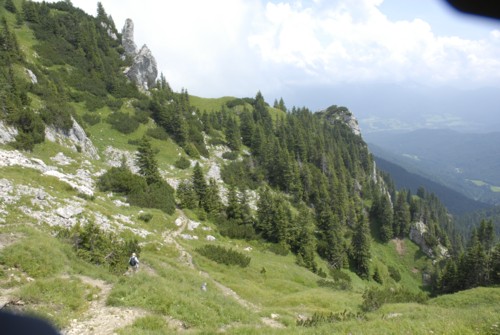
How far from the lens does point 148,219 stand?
32406 mm

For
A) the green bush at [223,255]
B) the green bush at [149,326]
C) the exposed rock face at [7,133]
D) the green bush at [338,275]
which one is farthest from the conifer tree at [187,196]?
the green bush at [149,326]

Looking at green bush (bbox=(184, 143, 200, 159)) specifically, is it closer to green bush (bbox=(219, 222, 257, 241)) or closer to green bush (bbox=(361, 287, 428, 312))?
green bush (bbox=(219, 222, 257, 241))

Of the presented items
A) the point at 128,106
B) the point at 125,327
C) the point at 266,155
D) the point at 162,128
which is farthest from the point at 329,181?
the point at 125,327

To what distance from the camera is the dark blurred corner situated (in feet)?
12.6

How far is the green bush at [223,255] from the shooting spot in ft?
103

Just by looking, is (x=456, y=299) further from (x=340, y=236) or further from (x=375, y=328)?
(x=340, y=236)

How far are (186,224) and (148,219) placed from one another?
21.4 ft

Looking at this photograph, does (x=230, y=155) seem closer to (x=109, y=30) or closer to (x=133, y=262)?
(x=133, y=262)

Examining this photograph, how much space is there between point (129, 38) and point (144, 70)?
1427cm

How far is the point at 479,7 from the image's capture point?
159 inches

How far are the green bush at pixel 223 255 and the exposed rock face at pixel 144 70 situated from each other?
55720mm

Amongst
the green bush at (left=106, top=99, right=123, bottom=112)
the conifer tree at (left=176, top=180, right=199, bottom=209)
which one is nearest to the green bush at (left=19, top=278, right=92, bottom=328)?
the conifer tree at (left=176, top=180, right=199, bottom=209)

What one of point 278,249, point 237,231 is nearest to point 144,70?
point 237,231

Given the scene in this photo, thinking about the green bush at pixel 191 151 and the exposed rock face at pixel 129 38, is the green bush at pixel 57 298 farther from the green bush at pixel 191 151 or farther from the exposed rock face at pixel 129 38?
the exposed rock face at pixel 129 38
